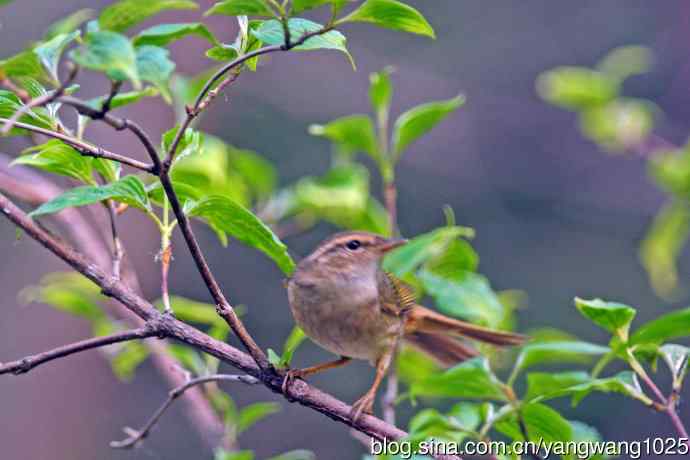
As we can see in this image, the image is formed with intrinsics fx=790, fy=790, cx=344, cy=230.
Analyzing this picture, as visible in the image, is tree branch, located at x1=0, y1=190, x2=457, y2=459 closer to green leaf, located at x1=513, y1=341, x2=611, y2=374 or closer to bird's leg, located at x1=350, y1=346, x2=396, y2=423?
bird's leg, located at x1=350, y1=346, x2=396, y2=423

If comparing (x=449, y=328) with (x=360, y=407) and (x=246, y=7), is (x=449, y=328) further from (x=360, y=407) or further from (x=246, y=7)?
(x=246, y=7)

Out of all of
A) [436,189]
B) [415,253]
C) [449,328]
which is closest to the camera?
[415,253]

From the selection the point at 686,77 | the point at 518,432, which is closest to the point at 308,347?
the point at 686,77

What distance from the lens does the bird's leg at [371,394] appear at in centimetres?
165

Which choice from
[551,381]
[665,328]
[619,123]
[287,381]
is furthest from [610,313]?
[619,123]

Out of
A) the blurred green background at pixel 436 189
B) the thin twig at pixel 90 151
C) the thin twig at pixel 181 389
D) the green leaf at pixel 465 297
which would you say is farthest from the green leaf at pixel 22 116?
the blurred green background at pixel 436 189

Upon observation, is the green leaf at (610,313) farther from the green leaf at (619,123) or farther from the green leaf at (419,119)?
the green leaf at (619,123)

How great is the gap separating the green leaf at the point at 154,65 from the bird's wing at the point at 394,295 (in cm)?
135

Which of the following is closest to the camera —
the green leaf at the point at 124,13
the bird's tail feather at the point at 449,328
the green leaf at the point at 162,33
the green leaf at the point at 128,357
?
the green leaf at the point at 124,13

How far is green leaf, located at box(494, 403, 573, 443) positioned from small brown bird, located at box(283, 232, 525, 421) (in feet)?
1.43

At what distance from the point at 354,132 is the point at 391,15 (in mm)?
1076

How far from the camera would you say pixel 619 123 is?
360cm

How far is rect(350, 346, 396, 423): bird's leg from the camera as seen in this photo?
1.65 metres

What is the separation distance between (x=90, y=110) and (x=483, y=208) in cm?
756
